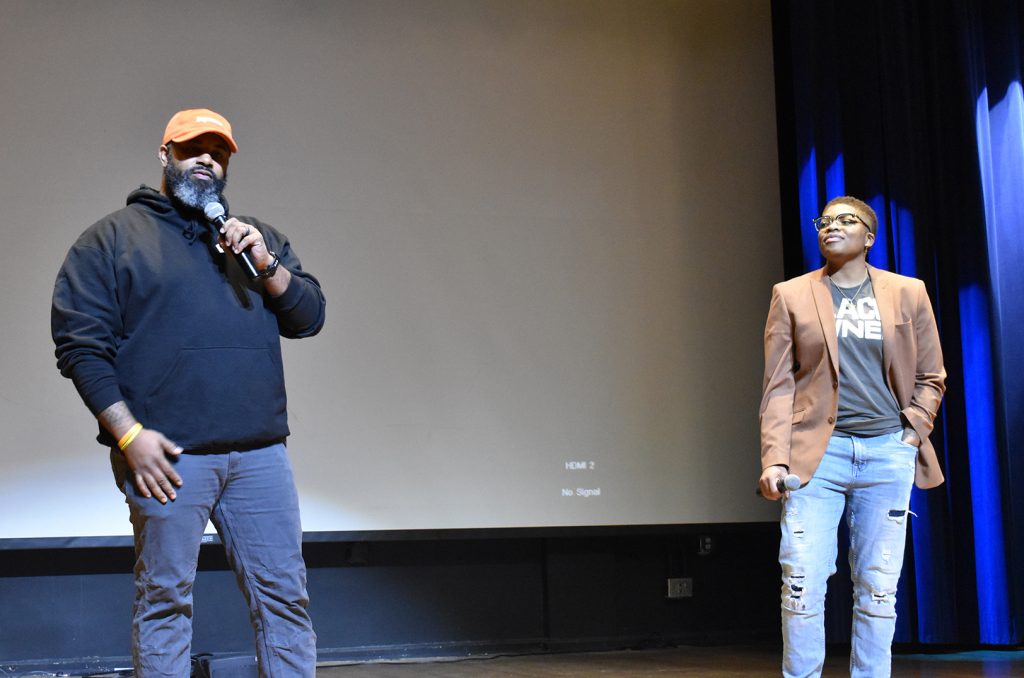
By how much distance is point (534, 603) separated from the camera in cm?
437

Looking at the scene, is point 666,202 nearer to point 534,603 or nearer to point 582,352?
point 582,352

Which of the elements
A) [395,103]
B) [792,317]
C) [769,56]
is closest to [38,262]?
[395,103]

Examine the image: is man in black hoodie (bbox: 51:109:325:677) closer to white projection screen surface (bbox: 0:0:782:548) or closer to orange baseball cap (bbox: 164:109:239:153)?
orange baseball cap (bbox: 164:109:239:153)

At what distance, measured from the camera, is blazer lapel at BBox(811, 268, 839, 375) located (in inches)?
105

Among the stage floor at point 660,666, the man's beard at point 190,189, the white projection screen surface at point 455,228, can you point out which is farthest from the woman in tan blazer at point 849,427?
the white projection screen surface at point 455,228

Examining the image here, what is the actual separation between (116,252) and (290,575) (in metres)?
0.66

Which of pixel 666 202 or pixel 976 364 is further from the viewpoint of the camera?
pixel 666 202

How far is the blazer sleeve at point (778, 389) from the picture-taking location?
8.70 ft

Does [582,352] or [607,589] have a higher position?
[582,352]

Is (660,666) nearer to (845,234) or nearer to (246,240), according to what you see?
(845,234)

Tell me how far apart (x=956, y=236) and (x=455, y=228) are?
6.11ft

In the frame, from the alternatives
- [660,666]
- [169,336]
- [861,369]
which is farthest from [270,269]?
[660,666]

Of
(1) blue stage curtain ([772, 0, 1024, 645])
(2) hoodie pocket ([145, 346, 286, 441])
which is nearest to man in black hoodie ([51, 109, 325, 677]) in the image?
(2) hoodie pocket ([145, 346, 286, 441])

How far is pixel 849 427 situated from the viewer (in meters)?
2.63
